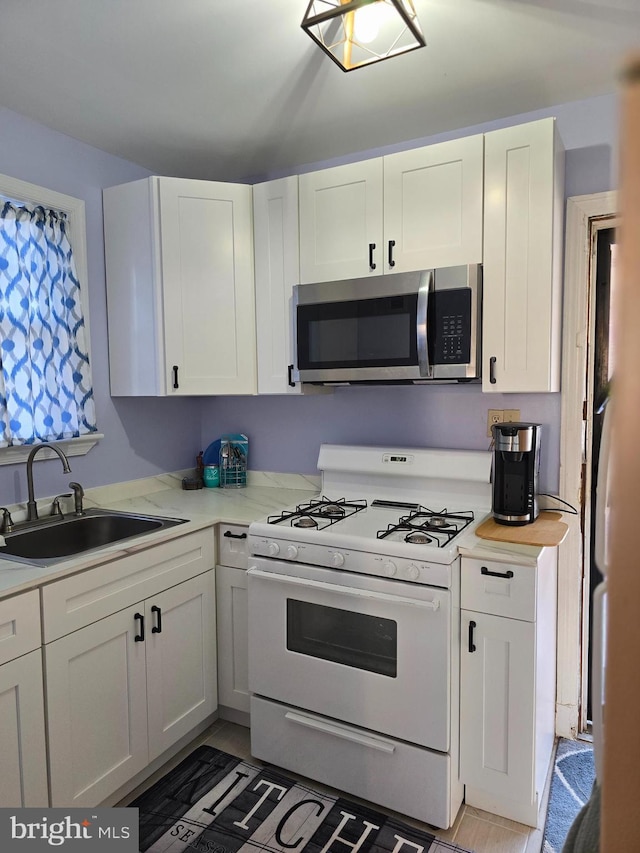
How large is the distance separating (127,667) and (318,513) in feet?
2.85

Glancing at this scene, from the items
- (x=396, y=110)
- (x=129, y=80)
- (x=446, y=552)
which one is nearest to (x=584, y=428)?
(x=446, y=552)

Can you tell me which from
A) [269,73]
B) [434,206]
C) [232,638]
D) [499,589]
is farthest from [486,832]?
[269,73]

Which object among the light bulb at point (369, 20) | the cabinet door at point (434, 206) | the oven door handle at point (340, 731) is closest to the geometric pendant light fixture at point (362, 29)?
the light bulb at point (369, 20)

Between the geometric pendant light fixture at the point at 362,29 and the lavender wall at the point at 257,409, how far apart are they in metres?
0.78

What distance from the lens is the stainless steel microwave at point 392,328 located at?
206cm

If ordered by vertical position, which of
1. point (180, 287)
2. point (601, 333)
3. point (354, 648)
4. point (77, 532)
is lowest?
point (354, 648)

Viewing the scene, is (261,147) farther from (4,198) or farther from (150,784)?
(150,784)

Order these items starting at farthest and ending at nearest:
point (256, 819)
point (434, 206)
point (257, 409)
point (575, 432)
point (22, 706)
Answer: point (257, 409) < point (575, 432) < point (434, 206) < point (256, 819) < point (22, 706)

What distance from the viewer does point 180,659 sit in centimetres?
216

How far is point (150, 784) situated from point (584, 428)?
6.96ft

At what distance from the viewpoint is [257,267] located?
253 centimetres

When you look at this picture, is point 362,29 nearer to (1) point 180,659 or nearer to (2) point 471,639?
(2) point 471,639

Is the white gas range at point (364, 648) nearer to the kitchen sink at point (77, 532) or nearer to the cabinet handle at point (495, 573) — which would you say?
the cabinet handle at point (495, 573)

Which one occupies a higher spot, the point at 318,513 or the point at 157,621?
the point at 318,513
